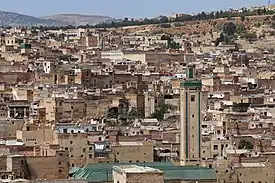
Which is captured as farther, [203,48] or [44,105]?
[203,48]

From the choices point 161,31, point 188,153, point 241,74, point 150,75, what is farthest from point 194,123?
point 161,31

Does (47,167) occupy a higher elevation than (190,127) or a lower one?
lower

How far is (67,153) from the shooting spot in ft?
83.3

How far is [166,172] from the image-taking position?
2342 cm

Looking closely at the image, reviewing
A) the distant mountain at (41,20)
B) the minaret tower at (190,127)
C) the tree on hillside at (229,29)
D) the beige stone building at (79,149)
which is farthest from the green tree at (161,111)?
the distant mountain at (41,20)

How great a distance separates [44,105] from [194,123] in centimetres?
966

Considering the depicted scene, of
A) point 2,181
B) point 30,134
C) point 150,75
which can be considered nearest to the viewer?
point 2,181

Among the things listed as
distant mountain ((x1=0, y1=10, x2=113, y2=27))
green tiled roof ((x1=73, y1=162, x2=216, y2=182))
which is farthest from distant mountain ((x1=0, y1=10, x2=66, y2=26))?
green tiled roof ((x1=73, y1=162, x2=216, y2=182))

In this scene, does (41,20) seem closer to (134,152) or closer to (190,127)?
(190,127)

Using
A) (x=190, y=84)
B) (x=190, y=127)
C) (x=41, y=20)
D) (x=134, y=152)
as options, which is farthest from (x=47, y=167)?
(x=41, y=20)

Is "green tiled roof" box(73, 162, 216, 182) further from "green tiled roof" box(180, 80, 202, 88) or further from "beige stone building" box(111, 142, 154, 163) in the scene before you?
"green tiled roof" box(180, 80, 202, 88)

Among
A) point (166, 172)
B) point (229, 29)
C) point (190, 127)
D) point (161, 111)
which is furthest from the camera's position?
point (229, 29)

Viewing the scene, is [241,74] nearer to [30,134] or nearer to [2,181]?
[30,134]

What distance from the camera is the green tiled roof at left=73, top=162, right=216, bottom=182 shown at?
75.8 feet
